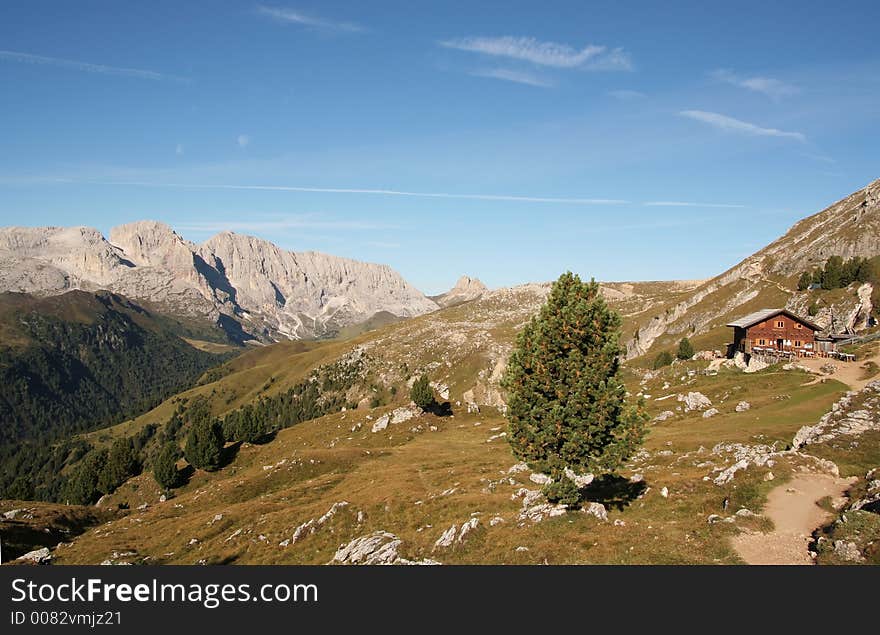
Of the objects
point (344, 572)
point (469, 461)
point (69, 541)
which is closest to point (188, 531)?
point (69, 541)

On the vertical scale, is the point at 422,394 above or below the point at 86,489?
above

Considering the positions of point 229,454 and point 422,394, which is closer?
point 422,394

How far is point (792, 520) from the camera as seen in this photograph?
28844 millimetres

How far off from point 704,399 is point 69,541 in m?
91.0

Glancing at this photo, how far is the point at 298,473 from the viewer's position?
80000 mm

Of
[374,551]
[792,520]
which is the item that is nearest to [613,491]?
[792,520]

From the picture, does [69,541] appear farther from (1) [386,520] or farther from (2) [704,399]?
(2) [704,399]

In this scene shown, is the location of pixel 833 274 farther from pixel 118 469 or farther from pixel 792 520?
pixel 118 469

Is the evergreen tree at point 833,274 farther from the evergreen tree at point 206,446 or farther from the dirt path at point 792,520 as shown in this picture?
the evergreen tree at point 206,446

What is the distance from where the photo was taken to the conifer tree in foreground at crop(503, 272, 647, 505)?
30812 mm

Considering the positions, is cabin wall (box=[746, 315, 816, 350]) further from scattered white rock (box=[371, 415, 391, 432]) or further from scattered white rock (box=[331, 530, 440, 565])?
scattered white rock (box=[331, 530, 440, 565])

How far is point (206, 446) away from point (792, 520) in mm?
101882

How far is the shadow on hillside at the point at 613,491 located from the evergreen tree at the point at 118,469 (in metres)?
114

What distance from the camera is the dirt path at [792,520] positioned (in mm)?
24939
